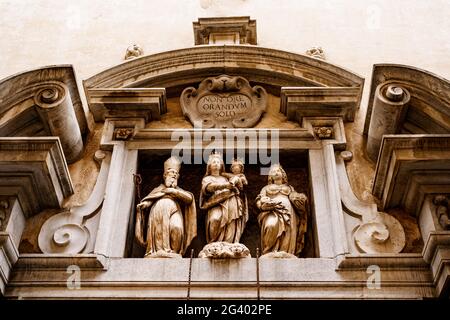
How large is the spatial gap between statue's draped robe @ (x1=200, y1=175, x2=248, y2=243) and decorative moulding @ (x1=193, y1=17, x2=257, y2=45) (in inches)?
98.3

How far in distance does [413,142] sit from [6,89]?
3.80m

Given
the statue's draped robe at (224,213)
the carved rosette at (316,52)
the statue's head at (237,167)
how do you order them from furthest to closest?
1. the carved rosette at (316,52)
2. the statue's head at (237,167)
3. the statue's draped robe at (224,213)

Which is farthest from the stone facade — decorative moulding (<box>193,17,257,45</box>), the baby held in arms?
decorative moulding (<box>193,17,257,45</box>)

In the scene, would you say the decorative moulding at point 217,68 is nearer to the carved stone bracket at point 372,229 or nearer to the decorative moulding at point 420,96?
the decorative moulding at point 420,96

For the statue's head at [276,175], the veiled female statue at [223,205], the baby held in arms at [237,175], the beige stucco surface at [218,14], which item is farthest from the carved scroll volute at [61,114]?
the statue's head at [276,175]

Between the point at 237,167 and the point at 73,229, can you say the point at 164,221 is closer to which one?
the point at 73,229

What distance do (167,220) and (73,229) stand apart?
84 cm

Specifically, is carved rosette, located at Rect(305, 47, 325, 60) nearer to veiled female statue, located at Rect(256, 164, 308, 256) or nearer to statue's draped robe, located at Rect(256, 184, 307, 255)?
veiled female statue, located at Rect(256, 164, 308, 256)

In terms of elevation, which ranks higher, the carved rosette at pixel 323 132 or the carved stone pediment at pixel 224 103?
the carved stone pediment at pixel 224 103

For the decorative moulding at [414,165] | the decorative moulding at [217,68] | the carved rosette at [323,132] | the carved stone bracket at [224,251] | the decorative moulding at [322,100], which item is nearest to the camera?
the carved stone bracket at [224,251]

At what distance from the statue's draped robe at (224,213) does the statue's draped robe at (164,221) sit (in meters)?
0.14

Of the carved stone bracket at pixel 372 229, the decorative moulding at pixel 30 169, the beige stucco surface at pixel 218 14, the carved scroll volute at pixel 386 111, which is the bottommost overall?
the carved stone bracket at pixel 372 229

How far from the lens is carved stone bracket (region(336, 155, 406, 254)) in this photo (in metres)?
6.06

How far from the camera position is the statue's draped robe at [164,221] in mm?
6105
